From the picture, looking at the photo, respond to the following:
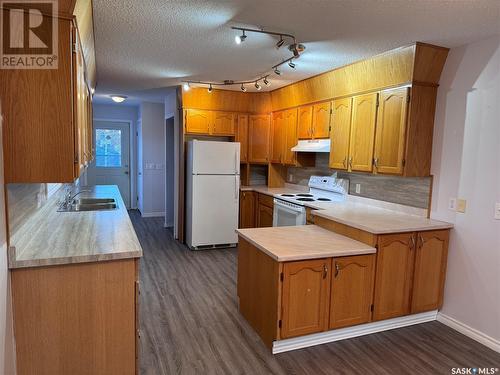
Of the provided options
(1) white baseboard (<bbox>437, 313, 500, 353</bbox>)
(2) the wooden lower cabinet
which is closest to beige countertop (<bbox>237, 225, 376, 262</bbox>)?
(2) the wooden lower cabinet

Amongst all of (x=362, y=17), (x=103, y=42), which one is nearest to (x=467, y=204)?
(x=362, y=17)

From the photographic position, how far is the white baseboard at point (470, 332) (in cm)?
269

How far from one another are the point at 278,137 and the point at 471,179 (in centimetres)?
297

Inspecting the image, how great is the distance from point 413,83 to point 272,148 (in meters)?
2.77

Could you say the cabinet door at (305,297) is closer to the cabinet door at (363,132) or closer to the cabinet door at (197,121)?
the cabinet door at (363,132)

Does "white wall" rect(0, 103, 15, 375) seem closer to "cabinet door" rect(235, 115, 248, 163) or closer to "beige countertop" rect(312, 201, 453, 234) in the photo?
"beige countertop" rect(312, 201, 453, 234)

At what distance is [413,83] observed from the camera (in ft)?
10.00

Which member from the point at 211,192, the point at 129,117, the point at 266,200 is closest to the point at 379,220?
the point at 266,200

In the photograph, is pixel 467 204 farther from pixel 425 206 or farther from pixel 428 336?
pixel 428 336

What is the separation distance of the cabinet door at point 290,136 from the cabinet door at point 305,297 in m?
2.63

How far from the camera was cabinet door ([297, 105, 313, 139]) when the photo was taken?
14.9 feet

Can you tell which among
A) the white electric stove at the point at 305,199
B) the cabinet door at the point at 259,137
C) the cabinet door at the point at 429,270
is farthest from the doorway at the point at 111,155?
the cabinet door at the point at 429,270

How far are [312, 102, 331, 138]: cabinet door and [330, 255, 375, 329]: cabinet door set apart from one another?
6.38 feet

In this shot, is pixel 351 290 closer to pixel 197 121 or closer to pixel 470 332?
pixel 470 332
